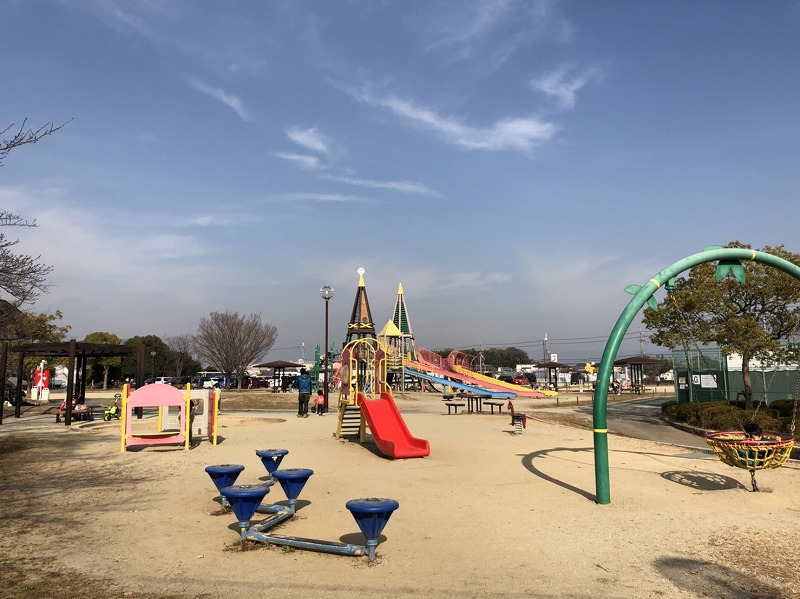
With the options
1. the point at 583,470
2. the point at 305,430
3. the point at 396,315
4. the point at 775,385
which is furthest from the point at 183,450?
the point at 396,315

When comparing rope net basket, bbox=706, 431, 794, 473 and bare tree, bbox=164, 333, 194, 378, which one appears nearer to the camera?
rope net basket, bbox=706, 431, 794, 473

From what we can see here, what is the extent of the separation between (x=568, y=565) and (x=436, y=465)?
594 centimetres

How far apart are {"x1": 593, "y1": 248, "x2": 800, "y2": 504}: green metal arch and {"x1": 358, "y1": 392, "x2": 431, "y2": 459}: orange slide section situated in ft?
14.8

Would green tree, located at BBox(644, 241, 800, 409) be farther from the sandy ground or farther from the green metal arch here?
the green metal arch

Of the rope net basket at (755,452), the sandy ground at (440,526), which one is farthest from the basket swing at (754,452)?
the sandy ground at (440,526)

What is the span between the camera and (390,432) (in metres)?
12.8

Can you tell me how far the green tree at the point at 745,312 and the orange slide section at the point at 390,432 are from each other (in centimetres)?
1031

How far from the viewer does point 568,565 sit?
5.44 m

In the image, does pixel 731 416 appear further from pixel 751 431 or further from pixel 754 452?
pixel 754 452

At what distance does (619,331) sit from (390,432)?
6.04 m

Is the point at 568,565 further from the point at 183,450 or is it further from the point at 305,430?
the point at 305,430

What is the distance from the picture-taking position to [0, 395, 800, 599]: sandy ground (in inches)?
197

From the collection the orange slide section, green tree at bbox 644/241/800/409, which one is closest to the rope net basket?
the orange slide section

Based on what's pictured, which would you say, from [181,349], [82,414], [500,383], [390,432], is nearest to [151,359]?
[181,349]
